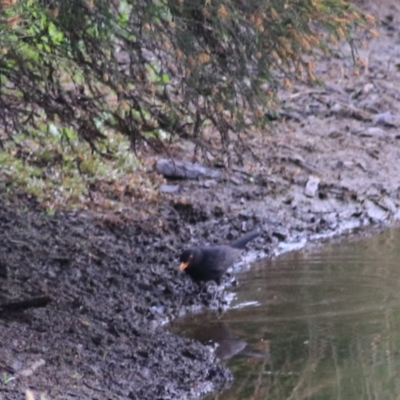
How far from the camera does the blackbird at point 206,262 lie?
863cm

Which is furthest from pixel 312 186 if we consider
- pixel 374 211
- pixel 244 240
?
pixel 244 240

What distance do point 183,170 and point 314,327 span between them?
4.26 m

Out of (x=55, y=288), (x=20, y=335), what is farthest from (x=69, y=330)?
(x=55, y=288)

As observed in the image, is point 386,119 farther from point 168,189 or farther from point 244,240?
point 244,240

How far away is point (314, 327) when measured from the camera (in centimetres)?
769

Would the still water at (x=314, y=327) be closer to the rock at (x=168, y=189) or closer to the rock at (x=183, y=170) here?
the rock at (x=168, y=189)

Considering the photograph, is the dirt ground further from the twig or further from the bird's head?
the bird's head

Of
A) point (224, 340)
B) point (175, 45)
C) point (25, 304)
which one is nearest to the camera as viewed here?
point (175, 45)

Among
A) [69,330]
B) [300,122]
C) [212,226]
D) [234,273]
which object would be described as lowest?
[69,330]

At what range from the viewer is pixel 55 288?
798cm

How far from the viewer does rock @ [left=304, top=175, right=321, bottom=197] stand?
1163cm

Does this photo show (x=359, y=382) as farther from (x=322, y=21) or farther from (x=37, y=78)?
(x=37, y=78)

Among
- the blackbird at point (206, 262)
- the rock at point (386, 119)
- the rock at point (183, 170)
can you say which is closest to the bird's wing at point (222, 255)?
the blackbird at point (206, 262)

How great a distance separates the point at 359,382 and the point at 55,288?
2641 millimetres
